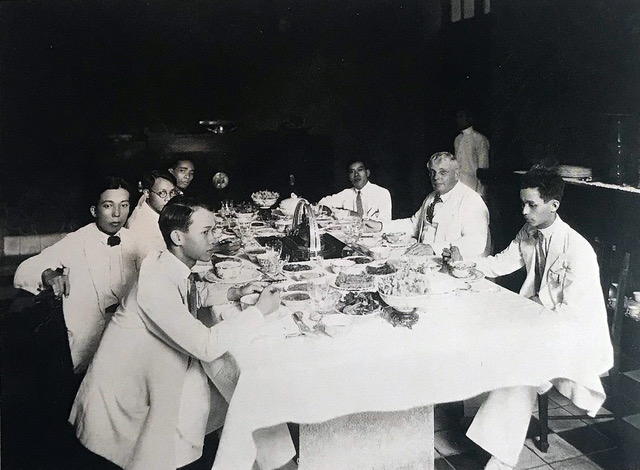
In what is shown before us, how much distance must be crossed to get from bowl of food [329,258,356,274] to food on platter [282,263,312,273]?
0.10 meters

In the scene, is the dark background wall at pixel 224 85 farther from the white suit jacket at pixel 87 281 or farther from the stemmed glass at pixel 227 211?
the stemmed glass at pixel 227 211

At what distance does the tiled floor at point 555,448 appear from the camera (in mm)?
1904

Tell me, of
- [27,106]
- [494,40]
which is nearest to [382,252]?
[27,106]

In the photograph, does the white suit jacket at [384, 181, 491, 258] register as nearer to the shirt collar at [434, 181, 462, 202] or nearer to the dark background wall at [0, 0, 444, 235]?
the shirt collar at [434, 181, 462, 202]

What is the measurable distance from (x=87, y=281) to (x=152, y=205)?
68cm

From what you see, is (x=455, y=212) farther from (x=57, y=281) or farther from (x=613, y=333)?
(x=57, y=281)

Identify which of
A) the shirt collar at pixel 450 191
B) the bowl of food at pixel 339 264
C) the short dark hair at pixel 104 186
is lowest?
the bowl of food at pixel 339 264

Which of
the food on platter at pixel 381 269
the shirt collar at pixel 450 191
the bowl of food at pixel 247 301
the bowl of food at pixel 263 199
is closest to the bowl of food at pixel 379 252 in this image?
the food on platter at pixel 381 269

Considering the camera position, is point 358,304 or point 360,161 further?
point 360,161

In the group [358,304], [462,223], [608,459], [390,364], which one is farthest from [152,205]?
[608,459]

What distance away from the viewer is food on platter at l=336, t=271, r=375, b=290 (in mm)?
1812

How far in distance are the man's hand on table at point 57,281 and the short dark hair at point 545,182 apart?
5.66ft

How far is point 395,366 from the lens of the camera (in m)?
1.36

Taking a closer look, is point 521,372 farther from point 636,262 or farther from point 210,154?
point 210,154
